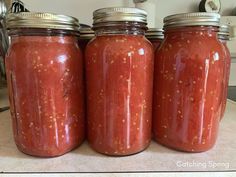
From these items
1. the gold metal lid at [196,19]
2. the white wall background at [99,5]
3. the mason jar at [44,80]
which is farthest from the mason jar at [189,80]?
the white wall background at [99,5]

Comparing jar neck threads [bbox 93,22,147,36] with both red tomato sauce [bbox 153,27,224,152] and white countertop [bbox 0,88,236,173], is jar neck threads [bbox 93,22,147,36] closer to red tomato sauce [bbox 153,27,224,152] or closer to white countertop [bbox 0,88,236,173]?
red tomato sauce [bbox 153,27,224,152]

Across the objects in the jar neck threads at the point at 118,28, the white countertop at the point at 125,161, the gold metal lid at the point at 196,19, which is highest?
the gold metal lid at the point at 196,19

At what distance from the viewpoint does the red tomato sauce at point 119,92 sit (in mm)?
359

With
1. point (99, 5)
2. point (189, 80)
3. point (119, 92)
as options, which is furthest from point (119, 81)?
point (99, 5)

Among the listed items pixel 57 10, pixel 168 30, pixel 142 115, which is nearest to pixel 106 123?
pixel 142 115

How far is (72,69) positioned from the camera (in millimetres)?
379

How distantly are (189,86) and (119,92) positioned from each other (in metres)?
0.12

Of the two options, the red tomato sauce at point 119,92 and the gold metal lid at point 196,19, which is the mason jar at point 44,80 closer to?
the red tomato sauce at point 119,92

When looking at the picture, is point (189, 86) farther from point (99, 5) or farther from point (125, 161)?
point (99, 5)

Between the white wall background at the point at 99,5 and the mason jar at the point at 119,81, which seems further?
the white wall background at the point at 99,5

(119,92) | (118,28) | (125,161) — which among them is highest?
(118,28)

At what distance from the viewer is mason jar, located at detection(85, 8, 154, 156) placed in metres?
0.36

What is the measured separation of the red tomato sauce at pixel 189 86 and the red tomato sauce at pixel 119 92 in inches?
1.3

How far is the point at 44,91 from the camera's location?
0.36 m
